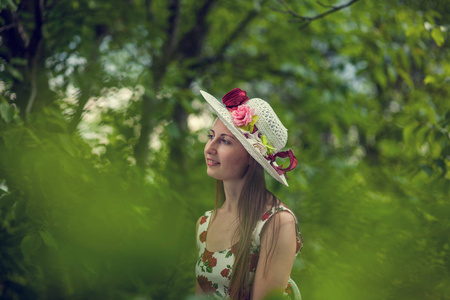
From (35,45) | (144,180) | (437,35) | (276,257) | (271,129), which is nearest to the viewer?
(276,257)

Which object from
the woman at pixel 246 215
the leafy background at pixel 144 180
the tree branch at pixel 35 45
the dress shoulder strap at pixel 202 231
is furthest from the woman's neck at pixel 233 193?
the tree branch at pixel 35 45

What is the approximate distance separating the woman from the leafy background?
162mm

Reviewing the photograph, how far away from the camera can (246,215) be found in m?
1.48

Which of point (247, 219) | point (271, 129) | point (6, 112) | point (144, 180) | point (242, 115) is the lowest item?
point (144, 180)

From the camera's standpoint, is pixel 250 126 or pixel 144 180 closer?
pixel 250 126

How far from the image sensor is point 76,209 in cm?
142

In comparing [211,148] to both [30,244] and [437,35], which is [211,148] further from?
[437,35]

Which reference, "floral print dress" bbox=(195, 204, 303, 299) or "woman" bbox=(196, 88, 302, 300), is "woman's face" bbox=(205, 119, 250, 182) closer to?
"woman" bbox=(196, 88, 302, 300)

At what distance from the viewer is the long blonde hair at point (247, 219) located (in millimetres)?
1403

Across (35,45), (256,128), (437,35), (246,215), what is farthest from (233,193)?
(35,45)

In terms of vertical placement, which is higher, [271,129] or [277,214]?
[271,129]

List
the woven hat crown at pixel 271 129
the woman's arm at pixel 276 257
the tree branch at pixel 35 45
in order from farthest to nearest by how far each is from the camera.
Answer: the tree branch at pixel 35 45 → the woven hat crown at pixel 271 129 → the woman's arm at pixel 276 257

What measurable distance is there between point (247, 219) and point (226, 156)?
24 cm

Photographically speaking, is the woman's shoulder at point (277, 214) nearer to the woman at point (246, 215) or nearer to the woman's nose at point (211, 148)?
the woman at point (246, 215)
